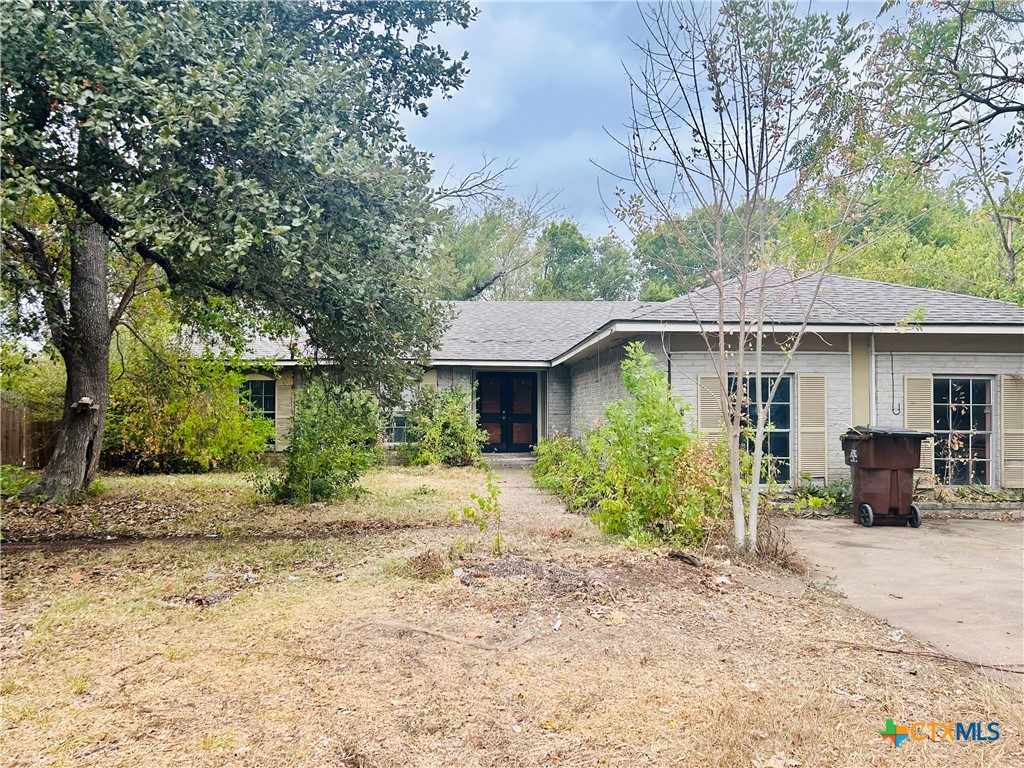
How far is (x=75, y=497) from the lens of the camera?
9906 mm

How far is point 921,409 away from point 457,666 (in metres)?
9.73

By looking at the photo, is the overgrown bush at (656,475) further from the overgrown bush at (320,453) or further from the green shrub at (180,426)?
the green shrub at (180,426)

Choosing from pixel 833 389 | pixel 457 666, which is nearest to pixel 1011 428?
pixel 833 389

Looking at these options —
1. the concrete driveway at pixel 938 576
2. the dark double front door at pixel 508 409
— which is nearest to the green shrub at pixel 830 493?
the concrete driveway at pixel 938 576

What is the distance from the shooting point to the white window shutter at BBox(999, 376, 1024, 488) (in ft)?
36.3

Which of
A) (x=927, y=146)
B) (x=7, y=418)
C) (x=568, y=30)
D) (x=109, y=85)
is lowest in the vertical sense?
(x=7, y=418)

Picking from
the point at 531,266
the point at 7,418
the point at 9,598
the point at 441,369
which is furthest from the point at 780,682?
the point at 531,266

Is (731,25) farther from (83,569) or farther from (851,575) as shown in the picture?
(83,569)

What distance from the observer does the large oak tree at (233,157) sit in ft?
16.7

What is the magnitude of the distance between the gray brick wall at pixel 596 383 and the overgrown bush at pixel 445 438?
2237 mm

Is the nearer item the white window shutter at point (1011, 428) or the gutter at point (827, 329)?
the gutter at point (827, 329)

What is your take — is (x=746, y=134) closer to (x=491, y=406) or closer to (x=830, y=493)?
(x=830, y=493)

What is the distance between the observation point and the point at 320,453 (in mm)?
10070

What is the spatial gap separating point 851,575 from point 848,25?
15.7ft
